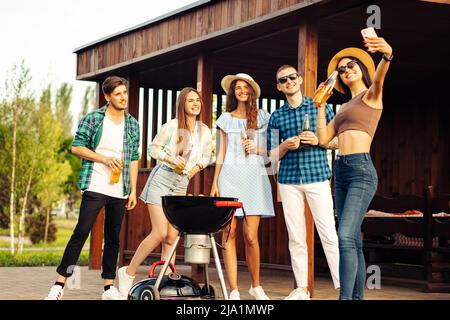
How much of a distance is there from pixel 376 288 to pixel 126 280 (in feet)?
9.79

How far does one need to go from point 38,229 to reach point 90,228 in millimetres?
15477

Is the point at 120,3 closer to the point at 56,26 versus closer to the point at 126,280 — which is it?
the point at 56,26

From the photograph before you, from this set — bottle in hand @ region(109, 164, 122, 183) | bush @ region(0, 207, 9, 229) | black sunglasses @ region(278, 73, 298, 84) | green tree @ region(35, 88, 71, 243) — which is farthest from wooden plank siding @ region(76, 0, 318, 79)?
bush @ region(0, 207, 9, 229)

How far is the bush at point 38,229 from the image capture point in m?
22.0

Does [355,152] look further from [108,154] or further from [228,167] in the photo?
[108,154]

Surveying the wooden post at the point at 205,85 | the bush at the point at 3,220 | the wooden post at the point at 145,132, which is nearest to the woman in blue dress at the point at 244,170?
the wooden post at the point at 205,85

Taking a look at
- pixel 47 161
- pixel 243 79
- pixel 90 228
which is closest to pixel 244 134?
pixel 243 79

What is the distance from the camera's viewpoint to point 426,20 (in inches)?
347

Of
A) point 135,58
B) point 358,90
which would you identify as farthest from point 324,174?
point 135,58

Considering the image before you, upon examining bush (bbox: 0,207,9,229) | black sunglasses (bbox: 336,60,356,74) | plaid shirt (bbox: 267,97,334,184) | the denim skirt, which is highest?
black sunglasses (bbox: 336,60,356,74)

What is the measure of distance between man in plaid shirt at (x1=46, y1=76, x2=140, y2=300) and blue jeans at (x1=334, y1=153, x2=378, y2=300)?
196 cm

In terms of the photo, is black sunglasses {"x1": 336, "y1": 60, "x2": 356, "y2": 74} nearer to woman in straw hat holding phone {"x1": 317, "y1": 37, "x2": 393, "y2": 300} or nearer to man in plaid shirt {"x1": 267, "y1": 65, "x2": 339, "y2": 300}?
Result: woman in straw hat holding phone {"x1": 317, "y1": 37, "x2": 393, "y2": 300}

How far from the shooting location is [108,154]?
7207mm

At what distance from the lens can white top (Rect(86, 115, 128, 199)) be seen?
7.09 m
